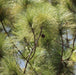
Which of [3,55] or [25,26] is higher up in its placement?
[25,26]

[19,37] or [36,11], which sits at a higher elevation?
[36,11]

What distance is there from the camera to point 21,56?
5.04ft

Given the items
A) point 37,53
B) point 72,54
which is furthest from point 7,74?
point 72,54

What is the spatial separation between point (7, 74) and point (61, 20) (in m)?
0.50

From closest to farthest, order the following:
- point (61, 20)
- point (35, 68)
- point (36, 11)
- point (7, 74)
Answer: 1. point (7, 74)
2. point (36, 11)
3. point (61, 20)
4. point (35, 68)

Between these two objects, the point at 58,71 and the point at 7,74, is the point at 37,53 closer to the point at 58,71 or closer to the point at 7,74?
the point at 58,71

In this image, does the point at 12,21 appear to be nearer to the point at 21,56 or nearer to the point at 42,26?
the point at 21,56

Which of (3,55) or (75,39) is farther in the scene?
(75,39)

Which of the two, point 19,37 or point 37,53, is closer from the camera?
point 19,37

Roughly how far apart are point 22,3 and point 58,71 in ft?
1.86

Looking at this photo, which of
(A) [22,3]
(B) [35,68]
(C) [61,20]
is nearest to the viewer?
(C) [61,20]

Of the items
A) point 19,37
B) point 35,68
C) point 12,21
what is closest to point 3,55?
point 19,37

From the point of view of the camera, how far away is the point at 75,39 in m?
1.65

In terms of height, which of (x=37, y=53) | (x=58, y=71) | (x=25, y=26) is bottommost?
(x=58, y=71)
